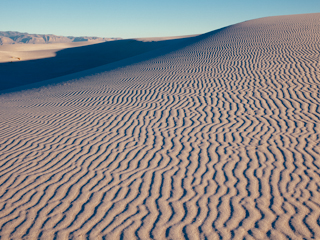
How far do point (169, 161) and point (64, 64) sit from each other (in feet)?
86.7

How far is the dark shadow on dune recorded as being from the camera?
21.4 metres

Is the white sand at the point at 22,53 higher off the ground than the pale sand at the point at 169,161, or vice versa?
the white sand at the point at 22,53

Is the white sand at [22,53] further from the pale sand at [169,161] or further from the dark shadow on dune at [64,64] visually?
the pale sand at [169,161]

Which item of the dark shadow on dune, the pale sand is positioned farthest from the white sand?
the pale sand

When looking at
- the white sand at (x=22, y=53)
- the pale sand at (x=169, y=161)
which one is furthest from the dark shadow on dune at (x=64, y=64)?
the pale sand at (x=169, y=161)

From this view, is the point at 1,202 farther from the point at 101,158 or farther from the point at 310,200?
the point at 310,200

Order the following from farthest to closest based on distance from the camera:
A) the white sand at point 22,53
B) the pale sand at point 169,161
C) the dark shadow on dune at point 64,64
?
the white sand at point 22,53 → the dark shadow on dune at point 64,64 → the pale sand at point 169,161

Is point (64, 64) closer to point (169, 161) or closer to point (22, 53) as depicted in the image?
point (22, 53)

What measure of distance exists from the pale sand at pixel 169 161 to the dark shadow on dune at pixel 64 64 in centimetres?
1251

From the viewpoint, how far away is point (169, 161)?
499cm

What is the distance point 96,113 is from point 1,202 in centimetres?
453

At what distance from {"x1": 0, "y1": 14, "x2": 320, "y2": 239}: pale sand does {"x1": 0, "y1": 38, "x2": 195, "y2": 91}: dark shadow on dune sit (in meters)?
12.5

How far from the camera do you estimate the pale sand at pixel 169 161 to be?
343cm

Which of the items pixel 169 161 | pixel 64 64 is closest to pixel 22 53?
pixel 64 64
